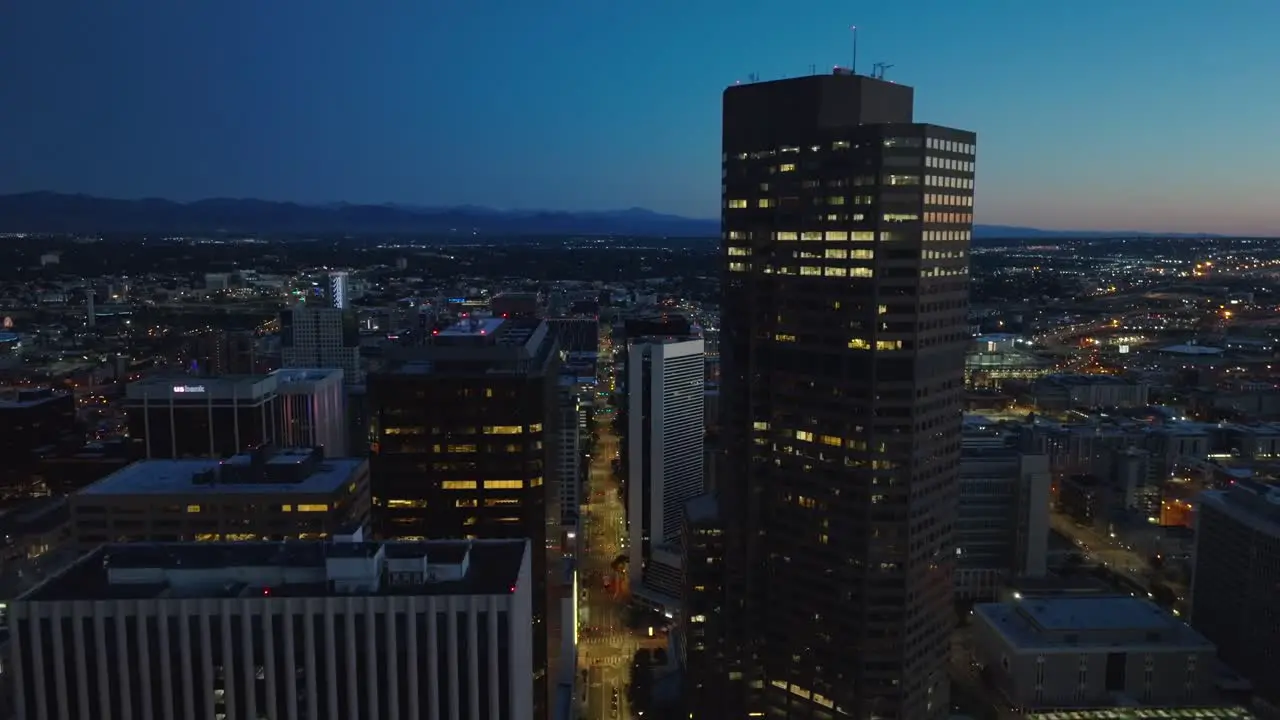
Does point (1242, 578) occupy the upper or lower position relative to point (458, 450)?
lower

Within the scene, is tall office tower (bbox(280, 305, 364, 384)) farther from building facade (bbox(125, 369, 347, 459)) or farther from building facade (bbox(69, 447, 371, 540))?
building facade (bbox(69, 447, 371, 540))

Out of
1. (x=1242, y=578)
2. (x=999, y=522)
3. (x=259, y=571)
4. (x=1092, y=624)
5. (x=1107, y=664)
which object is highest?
(x=259, y=571)

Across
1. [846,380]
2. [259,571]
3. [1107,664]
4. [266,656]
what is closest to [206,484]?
[259,571]

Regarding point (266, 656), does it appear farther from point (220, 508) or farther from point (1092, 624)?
point (1092, 624)

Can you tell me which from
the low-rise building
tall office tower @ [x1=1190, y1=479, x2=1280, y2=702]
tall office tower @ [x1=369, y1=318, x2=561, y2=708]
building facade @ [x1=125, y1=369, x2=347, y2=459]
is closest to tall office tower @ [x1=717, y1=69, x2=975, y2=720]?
the low-rise building

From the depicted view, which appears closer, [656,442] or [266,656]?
[266,656]

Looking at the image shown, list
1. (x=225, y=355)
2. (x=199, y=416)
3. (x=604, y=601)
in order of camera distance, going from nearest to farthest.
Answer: (x=604, y=601), (x=199, y=416), (x=225, y=355)
